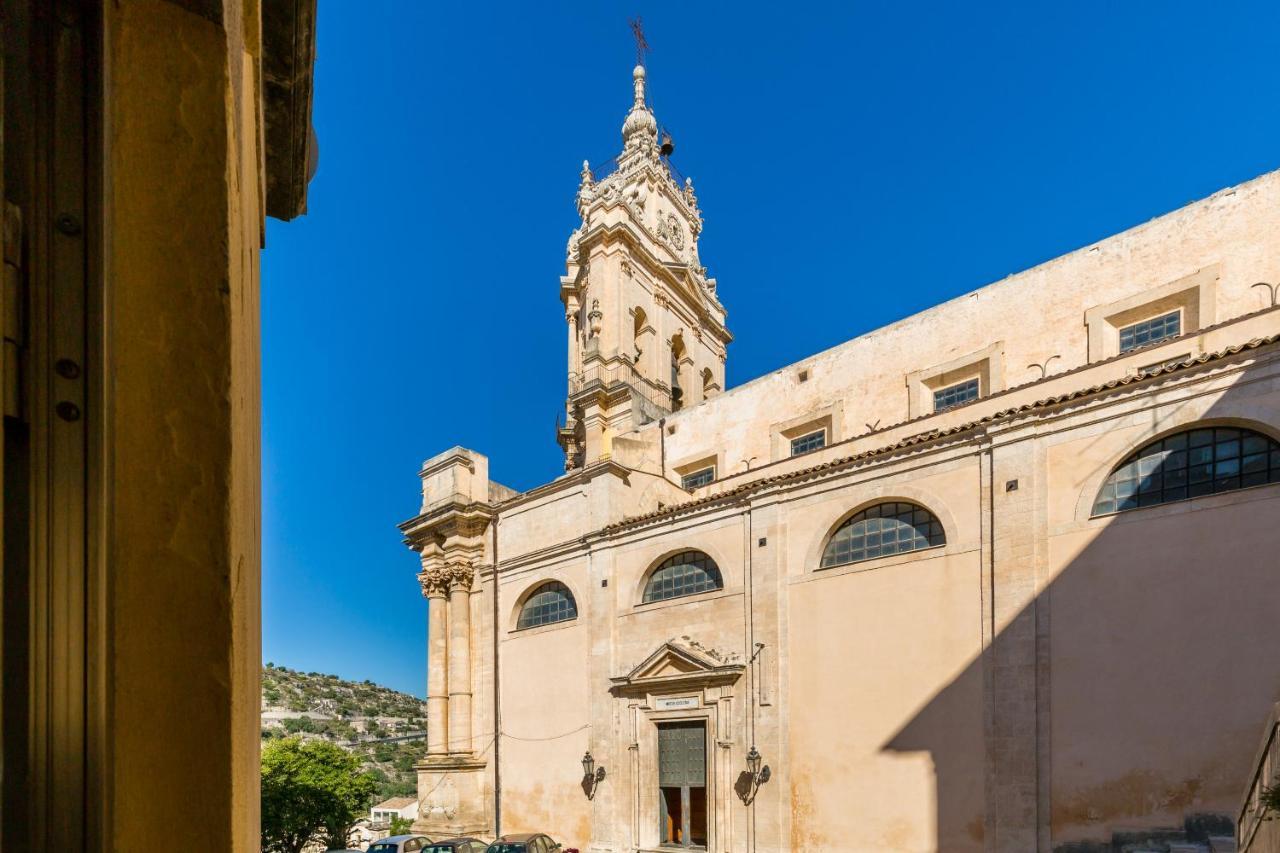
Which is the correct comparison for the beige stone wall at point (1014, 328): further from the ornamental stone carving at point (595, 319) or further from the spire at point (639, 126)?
the spire at point (639, 126)

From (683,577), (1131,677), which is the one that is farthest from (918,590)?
(683,577)

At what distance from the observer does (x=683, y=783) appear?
1766 centimetres

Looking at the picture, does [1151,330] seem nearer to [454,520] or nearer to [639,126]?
[454,520]

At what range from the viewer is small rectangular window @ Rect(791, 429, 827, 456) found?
22.2 meters

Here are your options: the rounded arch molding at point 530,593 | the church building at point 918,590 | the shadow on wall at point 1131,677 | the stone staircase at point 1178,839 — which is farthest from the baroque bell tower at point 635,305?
the stone staircase at point 1178,839

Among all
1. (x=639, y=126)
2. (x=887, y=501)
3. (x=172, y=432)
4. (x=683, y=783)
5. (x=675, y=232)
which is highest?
(x=639, y=126)

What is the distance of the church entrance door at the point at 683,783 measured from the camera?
17.5 meters

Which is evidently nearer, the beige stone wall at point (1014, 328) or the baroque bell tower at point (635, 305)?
the beige stone wall at point (1014, 328)

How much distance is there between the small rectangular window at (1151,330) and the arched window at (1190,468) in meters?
4.77

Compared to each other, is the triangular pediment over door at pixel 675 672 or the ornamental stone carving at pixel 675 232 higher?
the ornamental stone carving at pixel 675 232

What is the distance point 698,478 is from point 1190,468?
47.1 ft

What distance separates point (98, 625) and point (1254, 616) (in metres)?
14.5

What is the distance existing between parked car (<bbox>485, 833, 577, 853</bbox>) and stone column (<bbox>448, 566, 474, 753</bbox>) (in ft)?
20.3

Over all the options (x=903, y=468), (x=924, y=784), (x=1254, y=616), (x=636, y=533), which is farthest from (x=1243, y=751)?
(x=636, y=533)
